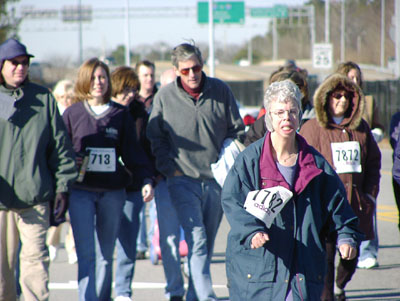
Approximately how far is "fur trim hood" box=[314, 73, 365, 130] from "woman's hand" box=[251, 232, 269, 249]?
8.53ft

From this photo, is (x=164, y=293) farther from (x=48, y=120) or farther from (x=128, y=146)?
(x=48, y=120)

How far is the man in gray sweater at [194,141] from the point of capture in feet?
20.5

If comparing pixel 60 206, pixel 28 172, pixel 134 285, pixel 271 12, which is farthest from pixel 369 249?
pixel 271 12

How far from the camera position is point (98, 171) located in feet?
19.8

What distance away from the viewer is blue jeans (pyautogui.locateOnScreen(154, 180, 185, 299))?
662 cm

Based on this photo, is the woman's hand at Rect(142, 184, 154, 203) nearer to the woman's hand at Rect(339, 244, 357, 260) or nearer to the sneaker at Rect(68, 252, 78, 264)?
the sneaker at Rect(68, 252, 78, 264)

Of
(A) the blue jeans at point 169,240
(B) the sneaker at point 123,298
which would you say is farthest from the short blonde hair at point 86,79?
(B) the sneaker at point 123,298

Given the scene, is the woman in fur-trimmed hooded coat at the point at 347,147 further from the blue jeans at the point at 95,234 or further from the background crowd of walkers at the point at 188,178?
the blue jeans at the point at 95,234

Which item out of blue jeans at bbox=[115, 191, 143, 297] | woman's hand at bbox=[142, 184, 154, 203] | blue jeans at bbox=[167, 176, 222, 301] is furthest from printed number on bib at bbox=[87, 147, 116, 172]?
blue jeans at bbox=[115, 191, 143, 297]

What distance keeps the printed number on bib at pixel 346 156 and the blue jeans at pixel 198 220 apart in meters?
1.04

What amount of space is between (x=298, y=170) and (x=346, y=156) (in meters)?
2.26

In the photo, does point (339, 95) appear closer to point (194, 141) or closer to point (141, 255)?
point (194, 141)

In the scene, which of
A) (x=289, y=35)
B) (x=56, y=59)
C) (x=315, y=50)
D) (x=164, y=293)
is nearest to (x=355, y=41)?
(x=289, y=35)

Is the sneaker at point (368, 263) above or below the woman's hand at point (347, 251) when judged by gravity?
below
